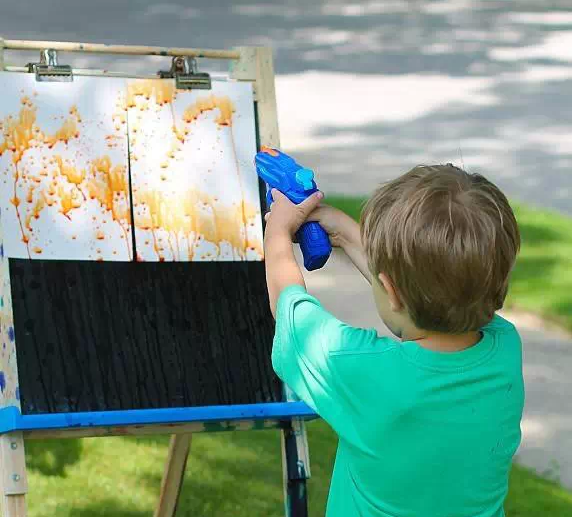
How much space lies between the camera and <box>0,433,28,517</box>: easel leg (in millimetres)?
2727

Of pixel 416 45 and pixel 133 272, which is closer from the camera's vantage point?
pixel 133 272

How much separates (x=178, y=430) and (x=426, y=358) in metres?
1.01

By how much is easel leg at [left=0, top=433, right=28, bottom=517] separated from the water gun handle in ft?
2.68

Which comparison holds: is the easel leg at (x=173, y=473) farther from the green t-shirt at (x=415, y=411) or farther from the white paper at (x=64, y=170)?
the green t-shirt at (x=415, y=411)

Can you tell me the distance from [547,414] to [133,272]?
2493 mm

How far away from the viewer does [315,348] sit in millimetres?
2062

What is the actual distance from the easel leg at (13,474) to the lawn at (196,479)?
1.21 meters

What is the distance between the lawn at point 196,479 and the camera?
4.03 m

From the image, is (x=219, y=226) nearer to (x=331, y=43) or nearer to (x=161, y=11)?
(x=331, y=43)

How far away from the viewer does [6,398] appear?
2.81 metres

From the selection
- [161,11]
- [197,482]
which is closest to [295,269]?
[197,482]

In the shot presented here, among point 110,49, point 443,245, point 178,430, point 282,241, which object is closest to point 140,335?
point 178,430

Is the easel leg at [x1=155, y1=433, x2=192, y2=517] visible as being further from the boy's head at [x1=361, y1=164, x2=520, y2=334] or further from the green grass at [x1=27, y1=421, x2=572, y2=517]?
the boy's head at [x1=361, y1=164, x2=520, y2=334]

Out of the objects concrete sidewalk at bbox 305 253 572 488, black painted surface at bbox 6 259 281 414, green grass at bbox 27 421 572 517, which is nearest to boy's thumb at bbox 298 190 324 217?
black painted surface at bbox 6 259 281 414
